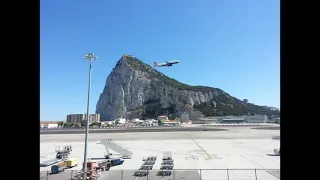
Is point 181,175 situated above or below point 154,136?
above

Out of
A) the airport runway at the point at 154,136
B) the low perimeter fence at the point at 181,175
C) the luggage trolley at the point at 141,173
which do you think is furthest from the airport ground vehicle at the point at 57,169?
the airport runway at the point at 154,136

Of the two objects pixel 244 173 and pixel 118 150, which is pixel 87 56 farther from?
pixel 244 173

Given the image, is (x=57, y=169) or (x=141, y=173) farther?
(x=57, y=169)

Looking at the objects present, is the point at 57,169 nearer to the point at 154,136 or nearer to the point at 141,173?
the point at 141,173

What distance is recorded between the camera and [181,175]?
26953mm

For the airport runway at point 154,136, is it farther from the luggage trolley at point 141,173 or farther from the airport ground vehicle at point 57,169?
the luggage trolley at point 141,173

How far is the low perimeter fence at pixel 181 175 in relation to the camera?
25.9 m

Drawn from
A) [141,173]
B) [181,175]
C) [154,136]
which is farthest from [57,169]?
[154,136]

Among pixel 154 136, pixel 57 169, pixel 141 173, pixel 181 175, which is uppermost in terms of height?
pixel 181 175

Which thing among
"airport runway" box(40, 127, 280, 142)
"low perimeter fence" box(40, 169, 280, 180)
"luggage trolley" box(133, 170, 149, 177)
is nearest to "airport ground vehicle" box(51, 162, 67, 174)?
"low perimeter fence" box(40, 169, 280, 180)

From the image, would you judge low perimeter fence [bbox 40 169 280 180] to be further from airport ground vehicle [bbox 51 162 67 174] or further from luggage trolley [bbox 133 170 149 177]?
airport ground vehicle [bbox 51 162 67 174]

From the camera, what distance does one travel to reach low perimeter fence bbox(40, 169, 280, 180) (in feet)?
85.1
